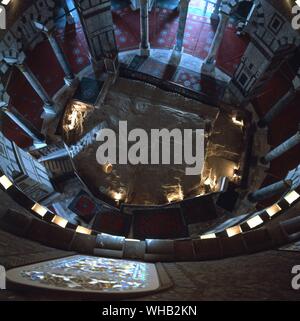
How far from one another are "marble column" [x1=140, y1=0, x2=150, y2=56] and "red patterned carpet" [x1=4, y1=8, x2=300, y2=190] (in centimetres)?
63

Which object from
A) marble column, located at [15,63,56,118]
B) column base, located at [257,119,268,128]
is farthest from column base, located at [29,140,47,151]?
column base, located at [257,119,268,128]

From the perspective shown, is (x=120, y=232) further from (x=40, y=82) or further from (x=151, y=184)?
(x=40, y=82)

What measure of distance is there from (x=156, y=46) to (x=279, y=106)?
224 inches

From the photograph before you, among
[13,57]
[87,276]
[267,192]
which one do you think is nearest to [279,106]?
[267,192]

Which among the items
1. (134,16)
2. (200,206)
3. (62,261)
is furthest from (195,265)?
(134,16)

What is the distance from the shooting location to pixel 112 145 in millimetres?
13070

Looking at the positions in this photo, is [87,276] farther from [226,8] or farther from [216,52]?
[216,52]

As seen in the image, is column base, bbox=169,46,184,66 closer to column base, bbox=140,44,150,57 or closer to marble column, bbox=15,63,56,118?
column base, bbox=140,44,150,57

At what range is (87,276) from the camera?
5738mm

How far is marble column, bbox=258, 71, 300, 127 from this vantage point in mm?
12453

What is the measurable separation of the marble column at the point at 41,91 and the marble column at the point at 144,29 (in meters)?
4.28

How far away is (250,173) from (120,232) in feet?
17.4

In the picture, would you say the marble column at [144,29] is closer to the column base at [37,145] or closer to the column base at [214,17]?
the column base at [214,17]

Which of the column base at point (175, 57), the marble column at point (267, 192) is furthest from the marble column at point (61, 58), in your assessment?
the marble column at point (267, 192)
